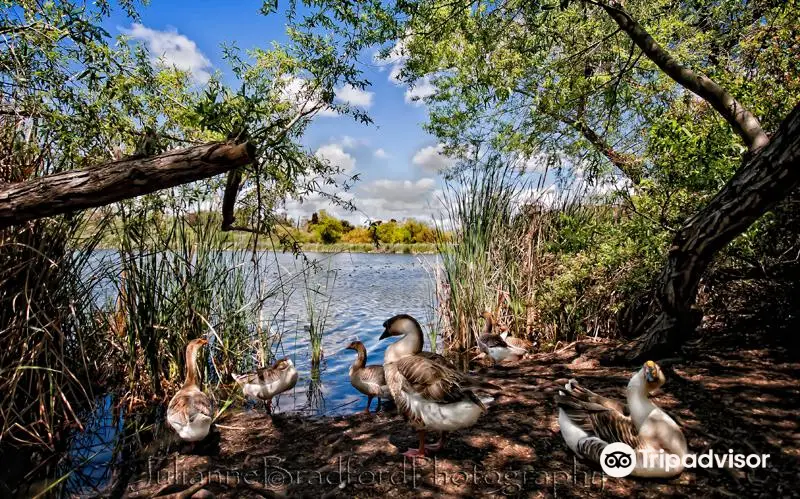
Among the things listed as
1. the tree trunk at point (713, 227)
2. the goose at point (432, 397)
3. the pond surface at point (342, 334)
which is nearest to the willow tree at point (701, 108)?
the tree trunk at point (713, 227)

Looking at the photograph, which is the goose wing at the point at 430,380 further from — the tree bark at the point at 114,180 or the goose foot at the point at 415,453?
the tree bark at the point at 114,180

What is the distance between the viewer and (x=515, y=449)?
394 centimetres

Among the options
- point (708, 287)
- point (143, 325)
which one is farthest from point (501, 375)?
point (143, 325)

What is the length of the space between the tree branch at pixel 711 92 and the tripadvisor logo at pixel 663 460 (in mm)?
3107

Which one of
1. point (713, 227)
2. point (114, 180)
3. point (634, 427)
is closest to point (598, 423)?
point (634, 427)

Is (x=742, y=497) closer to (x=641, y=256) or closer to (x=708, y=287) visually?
(x=641, y=256)

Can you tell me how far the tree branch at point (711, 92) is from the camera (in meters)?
4.69

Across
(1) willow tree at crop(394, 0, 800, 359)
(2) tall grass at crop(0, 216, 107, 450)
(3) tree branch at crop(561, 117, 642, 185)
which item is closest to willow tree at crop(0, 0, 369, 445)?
(2) tall grass at crop(0, 216, 107, 450)

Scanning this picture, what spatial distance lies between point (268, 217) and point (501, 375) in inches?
169

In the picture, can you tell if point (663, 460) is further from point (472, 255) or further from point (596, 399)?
point (472, 255)

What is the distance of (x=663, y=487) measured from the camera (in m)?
3.18

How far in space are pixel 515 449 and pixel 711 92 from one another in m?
4.55

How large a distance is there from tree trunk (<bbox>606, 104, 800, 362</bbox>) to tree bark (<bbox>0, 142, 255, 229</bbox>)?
14.8ft

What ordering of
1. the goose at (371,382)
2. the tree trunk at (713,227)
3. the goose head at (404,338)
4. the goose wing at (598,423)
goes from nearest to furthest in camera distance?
1. the goose wing at (598,423)
2. the tree trunk at (713,227)
3. the goose head at (404,338)
4. the goose at (371,382)
